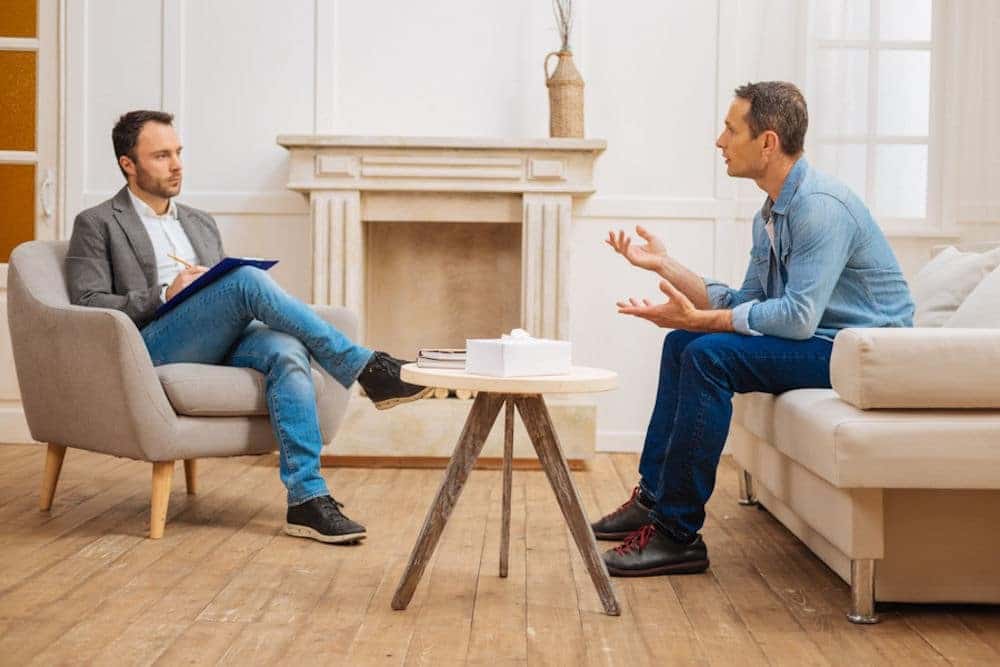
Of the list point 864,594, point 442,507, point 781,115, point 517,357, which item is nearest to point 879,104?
point 781,115

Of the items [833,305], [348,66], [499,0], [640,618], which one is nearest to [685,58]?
[499,0]

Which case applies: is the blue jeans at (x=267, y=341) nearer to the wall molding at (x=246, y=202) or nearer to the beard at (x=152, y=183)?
the beard at (x=152, y=183)

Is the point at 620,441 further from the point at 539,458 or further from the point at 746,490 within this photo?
the point at 539,458

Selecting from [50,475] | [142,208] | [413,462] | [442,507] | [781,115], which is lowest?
[413,462]

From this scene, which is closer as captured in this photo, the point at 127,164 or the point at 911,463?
→ the point at 911,463

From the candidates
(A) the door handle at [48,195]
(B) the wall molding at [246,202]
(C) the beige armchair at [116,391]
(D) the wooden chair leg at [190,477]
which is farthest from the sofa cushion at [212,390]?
(A) the door handle at [48,195]

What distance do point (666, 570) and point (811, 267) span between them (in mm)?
748

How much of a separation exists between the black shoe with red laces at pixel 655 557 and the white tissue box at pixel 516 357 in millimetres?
542

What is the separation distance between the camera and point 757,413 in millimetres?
2928

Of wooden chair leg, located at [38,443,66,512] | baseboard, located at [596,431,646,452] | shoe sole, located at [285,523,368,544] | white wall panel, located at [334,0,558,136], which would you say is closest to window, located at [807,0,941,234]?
white wall panel, located at [334,0,558,136]

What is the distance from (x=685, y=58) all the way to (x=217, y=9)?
1.84m

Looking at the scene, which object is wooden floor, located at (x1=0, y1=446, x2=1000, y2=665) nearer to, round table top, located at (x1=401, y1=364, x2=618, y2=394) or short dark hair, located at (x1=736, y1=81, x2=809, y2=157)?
round table top, located at (x1=401, y1=364, x2=618, y2=394)

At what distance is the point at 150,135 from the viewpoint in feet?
10.8

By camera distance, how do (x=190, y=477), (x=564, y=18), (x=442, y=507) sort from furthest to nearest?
1. (x=564, y=18)
2. (x=190, y=477)
3. (x=442, y=507)
